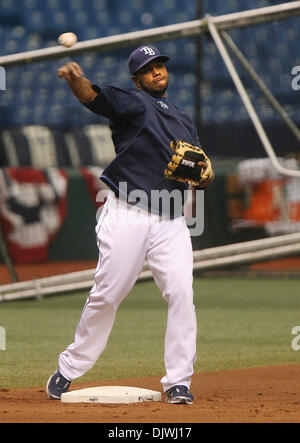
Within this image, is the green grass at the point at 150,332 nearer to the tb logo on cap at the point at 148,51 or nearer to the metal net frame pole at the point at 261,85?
the metal net frame pole at the point at 261,85

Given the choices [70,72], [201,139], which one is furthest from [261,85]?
[70,72]

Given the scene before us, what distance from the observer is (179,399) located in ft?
14.5

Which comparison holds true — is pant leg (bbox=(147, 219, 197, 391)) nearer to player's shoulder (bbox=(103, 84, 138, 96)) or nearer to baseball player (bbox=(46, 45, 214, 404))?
baseball player (bbox=(46, 45, 214, 404))

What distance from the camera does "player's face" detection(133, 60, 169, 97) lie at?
468cm

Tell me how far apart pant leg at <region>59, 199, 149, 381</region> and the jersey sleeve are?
0.45 meters

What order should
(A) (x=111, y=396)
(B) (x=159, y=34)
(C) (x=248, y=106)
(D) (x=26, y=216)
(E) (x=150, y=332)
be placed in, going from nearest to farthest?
(A) (x=111, y=396) < (E) (x=150, y=332) < (C) (x=248, y=106) < (B) (x=159, y=34) < (D) (x=26, y=216)

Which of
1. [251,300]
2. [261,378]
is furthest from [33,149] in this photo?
[261,378]

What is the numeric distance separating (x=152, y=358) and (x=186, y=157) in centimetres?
228

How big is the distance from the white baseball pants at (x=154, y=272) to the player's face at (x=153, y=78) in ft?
1.98

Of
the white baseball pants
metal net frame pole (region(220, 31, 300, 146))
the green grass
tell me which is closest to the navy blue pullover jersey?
the white baseball pants

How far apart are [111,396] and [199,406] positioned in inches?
17.0

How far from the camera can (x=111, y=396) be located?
177 inches

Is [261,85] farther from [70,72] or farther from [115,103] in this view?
[70,72]
